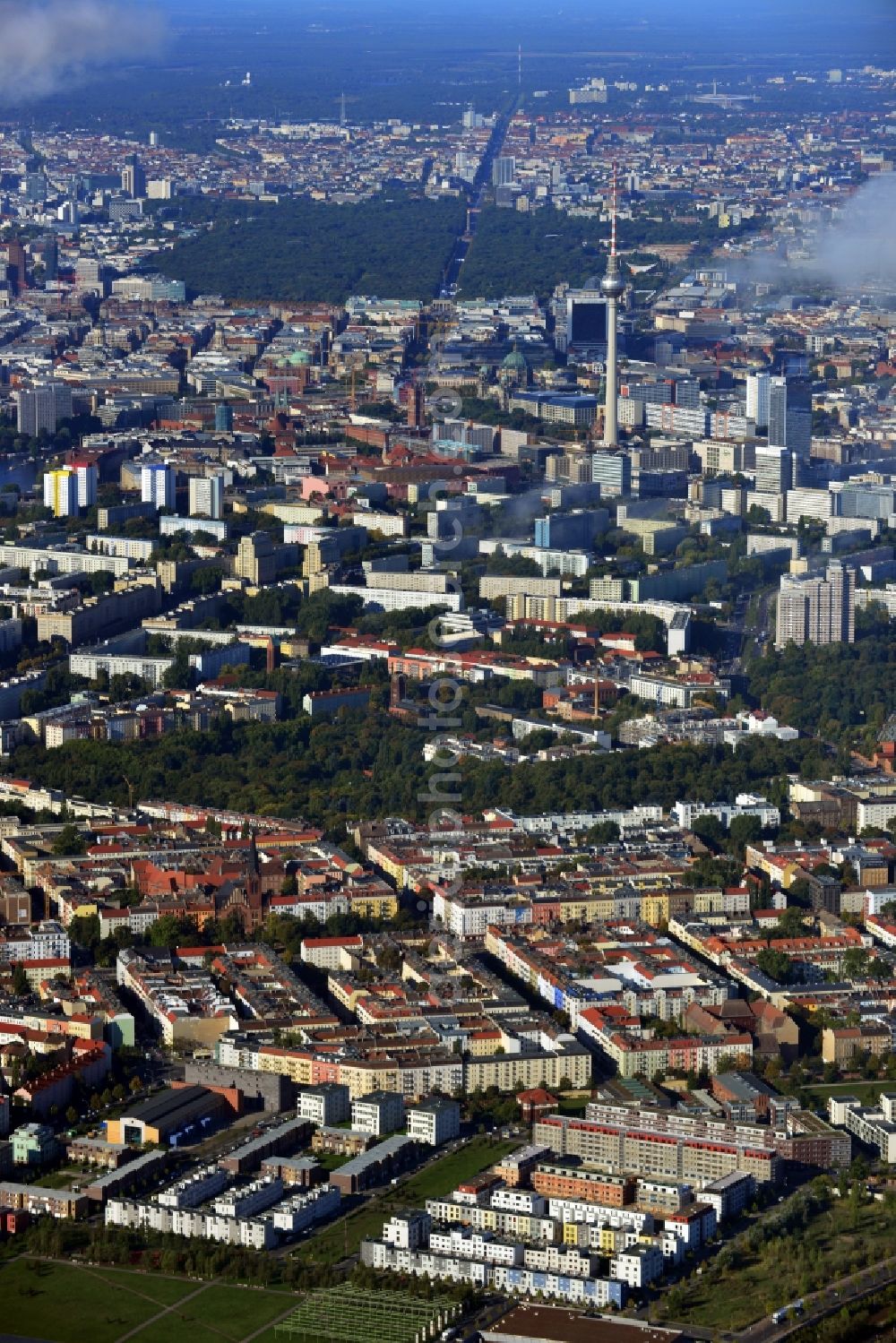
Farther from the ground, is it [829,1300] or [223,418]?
[223,418]

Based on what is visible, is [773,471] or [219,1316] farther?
[773,471]

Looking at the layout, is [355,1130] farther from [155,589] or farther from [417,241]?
[417,241]

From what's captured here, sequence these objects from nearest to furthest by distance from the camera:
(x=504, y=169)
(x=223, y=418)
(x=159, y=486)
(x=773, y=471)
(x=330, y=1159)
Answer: (x=330, y=1159), (x=159, y=486), (x=773, y=471), (x=223, y=418), (x=504, y=169)

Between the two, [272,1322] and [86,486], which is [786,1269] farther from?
[86,486]

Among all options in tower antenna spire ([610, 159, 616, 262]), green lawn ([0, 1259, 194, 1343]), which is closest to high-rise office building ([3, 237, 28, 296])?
tower antenna spire ([610, 159, 616, 262])

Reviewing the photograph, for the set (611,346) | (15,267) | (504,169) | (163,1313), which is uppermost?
(504,169)

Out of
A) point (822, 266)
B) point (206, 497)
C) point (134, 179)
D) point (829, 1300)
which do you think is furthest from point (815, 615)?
point (134, 179)

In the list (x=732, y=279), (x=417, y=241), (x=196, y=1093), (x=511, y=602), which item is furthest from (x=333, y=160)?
(x=196, y=1093)
